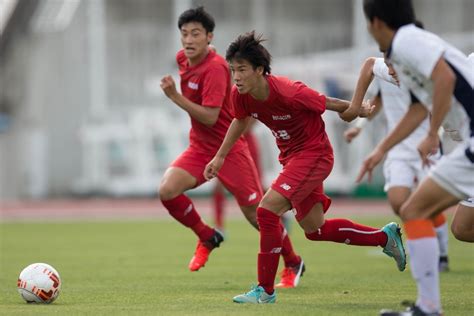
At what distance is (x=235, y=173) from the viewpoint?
1023 cm

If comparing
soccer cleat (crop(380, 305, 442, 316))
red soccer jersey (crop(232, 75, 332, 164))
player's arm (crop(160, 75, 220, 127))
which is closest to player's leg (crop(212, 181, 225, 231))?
player's arm (crop(160, 75, 220, 127))

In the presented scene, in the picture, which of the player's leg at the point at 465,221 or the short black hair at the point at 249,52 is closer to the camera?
the short black hair at the point at 249,52

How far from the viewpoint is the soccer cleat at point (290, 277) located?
32.0 ft

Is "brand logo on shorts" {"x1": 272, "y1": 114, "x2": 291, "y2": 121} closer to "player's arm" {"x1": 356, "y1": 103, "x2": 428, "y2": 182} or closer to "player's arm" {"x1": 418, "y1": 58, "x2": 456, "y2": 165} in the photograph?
"player's arm" {"x1": 356, "y1": 103, "x2": 428, "y2": 182}

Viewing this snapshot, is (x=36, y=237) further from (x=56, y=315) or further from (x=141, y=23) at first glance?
(x=141, y=23)

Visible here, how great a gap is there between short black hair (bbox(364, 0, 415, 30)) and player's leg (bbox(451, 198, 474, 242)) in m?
2.34

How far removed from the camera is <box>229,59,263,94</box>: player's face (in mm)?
8203

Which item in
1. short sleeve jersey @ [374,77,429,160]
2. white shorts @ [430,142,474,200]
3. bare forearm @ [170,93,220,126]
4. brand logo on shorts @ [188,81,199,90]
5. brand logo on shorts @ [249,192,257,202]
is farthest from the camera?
short sleeve jersey @ [374,77,429,160]

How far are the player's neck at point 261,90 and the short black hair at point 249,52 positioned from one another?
76 millimetres

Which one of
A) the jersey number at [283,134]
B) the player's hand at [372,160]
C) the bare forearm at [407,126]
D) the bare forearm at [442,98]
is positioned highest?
the bare forearm at [442,98]

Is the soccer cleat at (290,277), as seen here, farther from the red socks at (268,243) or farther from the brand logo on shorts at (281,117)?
the brand logo on shorts at (281,117)

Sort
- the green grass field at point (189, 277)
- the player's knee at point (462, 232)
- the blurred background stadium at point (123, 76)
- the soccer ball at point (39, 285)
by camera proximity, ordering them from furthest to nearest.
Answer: the blurred background stadium at point (123, 76)
the player's knee at point (462, 232)
the soccer ball at point (39, 285)
the green grass field at point (189, 277)

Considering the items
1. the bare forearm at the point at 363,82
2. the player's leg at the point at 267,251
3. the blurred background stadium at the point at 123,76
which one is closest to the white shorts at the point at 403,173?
the bare forearm at the point at 363,82

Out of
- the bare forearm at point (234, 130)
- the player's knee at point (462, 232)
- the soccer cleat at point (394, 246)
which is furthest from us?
the soccer cleat at point (394, 246)
